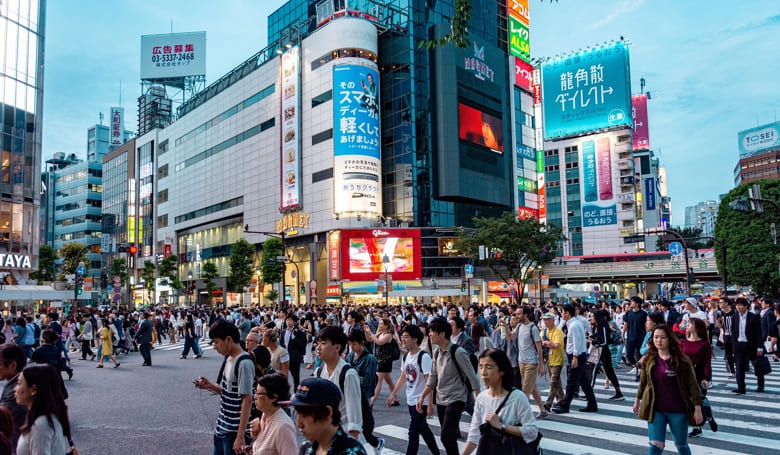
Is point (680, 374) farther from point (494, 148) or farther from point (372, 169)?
point (494, 148)

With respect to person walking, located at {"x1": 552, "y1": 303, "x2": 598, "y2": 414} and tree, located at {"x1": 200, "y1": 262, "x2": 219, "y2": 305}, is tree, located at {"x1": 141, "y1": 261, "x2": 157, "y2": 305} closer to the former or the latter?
tree, located at {"x1": 200, "y1": 262, "x2": 219, "y2": 305}

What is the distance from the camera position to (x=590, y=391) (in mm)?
9992

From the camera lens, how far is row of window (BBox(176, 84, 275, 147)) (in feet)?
214

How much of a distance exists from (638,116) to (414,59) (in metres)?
74.5

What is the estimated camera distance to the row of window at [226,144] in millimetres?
65363

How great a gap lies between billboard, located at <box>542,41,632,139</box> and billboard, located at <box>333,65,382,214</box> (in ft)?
155

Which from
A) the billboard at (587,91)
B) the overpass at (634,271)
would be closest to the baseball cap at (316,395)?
the overpass at (634,271)

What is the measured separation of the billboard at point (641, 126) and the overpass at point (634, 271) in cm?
5567

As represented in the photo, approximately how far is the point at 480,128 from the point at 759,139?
72250 mm

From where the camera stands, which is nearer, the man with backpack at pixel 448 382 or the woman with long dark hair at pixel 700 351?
the man with backpack at pixel 448 382

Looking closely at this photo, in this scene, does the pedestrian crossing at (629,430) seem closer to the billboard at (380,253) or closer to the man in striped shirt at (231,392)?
the man in striped shirt at (231,392)

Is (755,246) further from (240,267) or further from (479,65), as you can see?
(240,267)

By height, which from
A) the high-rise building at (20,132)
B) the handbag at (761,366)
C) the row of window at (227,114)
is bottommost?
the handbag at (761,366)

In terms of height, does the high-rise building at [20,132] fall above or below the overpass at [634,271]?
above
